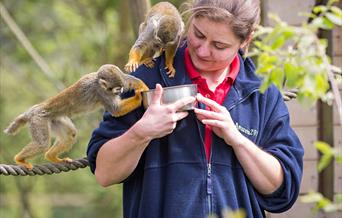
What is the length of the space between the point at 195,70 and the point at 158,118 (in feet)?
1.05

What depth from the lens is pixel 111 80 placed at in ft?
12.3

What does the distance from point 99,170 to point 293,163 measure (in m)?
0.67

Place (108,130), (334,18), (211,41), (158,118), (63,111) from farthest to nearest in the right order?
(63,111)
(108,130)
(211,41)
(158,118)
(334,18)

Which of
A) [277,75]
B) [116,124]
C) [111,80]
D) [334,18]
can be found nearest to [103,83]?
[111,80]

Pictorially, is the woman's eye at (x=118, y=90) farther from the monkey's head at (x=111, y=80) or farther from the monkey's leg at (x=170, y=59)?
the monkey's leg at (x=170, y=59)

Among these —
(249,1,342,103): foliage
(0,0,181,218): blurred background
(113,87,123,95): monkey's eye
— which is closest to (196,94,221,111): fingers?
(249,1,342,103): foliage

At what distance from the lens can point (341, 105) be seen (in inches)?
71.0

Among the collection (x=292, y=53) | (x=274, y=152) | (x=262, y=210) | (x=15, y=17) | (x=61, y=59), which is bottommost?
(x=61, y=59)

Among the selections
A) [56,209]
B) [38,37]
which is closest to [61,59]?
[38,37]

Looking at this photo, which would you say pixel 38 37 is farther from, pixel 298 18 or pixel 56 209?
pixel 298 18

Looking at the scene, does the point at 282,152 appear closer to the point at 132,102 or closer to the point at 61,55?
the point at 132,102

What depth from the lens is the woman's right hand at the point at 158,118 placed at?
258 centimetres

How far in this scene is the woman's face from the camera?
8.87 ft

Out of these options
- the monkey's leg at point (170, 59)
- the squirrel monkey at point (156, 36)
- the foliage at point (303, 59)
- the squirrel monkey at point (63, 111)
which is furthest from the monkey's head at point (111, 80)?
the foliage at point (303, 59)
